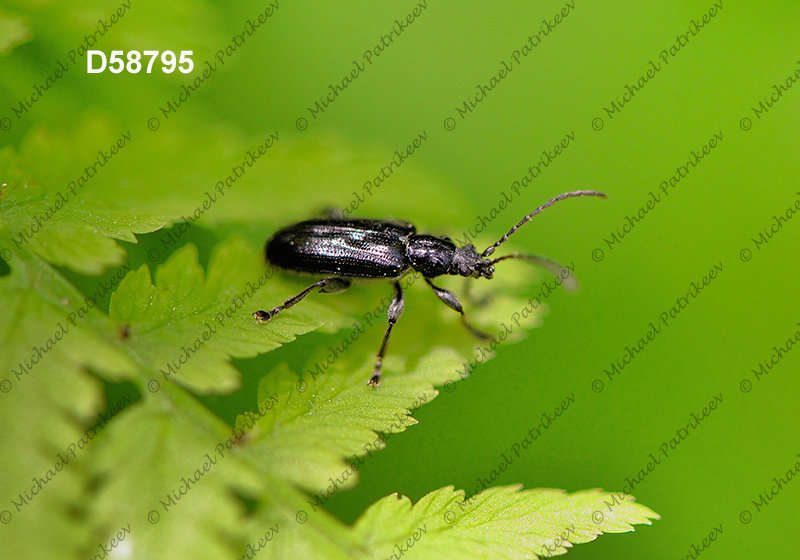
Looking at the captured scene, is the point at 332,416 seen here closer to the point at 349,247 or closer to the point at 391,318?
the point at 391,318

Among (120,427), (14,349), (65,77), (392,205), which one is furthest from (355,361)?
(65,77)

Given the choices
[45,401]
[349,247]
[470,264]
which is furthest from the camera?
[349,247]

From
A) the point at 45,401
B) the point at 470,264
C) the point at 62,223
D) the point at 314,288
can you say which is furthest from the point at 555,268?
the point at 45,401

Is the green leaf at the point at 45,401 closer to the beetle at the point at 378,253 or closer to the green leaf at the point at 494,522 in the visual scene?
the green leaf at the point at 494,522

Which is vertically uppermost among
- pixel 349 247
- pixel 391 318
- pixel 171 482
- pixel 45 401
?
pixel 349 247

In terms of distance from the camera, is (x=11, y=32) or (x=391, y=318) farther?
(x=391, y=318)

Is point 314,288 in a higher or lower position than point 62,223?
higher
